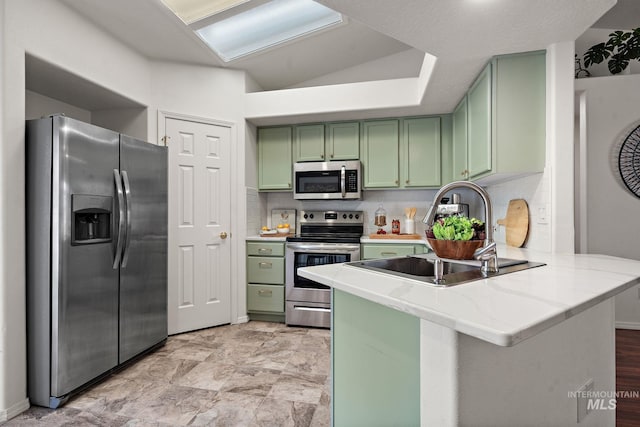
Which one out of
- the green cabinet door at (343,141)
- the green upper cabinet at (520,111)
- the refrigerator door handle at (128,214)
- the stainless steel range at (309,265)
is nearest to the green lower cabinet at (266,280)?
Result: the stainless steel range at (309,265)

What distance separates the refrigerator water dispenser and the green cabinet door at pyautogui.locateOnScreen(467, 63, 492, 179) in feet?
Result: 8.30

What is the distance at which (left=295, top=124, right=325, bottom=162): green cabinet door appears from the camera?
3.56 meters

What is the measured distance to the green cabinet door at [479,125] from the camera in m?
2.12

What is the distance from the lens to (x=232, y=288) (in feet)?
10.8

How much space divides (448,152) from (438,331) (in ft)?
9.30

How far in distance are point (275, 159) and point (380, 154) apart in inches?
45.5

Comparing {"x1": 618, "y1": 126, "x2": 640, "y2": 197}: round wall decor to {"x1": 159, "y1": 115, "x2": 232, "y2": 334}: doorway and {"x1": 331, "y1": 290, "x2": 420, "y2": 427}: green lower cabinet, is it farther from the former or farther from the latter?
{"x1": 159, "y1": 115, "x2": 232, "y2": 334}: doorway

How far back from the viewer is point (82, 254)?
1.99 metres

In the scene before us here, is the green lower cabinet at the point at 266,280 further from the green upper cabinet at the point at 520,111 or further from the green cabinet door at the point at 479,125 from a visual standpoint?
the green upper cabinet at the point at 520,111

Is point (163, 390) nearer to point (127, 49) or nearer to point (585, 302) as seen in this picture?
point (585, 302)

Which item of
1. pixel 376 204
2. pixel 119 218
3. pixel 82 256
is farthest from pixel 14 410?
pixel 376 204

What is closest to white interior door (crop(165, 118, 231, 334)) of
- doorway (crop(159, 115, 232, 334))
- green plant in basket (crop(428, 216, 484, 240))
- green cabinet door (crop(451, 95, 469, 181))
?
doorway (crop(159, 115, 232, 334))

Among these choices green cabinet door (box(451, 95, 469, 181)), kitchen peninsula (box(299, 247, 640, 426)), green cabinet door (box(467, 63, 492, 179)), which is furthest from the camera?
green cabinet door (box(451, 95, 469, 181))

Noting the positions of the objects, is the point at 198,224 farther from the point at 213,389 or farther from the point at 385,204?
the point at 385,204
